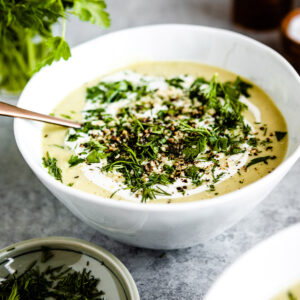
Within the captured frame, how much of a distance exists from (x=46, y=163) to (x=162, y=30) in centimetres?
84

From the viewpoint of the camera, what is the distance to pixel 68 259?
4.78 feet

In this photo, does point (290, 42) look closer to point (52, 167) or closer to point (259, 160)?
point (259, 160)

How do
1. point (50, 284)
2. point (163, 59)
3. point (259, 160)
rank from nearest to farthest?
point (50, 284) < point (259, 160) < point (163, 59)

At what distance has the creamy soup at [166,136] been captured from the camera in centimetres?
148

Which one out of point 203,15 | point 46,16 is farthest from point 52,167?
point 203,15

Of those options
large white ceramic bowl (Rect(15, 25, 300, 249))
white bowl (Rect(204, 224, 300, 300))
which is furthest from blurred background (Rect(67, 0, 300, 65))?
white bowl (Rect(204, 224, 300, 300))

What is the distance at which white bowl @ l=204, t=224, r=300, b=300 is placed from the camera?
105 cm

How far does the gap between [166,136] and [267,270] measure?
70 cm

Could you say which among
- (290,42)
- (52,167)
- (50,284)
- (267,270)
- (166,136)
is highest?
(290,42)

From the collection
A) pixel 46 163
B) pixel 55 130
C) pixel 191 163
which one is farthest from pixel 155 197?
pixel 55 130

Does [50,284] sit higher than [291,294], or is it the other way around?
[291,294]

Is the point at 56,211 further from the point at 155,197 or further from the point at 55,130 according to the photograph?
the point at 155,197

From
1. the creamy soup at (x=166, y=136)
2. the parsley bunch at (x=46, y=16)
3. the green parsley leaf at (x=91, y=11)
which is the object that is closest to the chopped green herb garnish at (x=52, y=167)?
the creamy soup at (x=166, y=136)

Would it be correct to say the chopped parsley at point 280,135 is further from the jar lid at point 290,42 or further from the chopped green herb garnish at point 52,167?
the chopped green herb garnish at point 52,167
